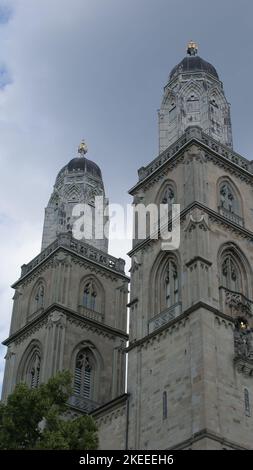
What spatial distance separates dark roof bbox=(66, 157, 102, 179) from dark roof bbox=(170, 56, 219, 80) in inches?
450

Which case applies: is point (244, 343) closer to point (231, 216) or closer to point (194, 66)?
point (231, 216)

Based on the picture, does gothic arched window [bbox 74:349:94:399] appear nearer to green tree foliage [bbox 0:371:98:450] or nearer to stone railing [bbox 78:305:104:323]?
stone railing [bbox 78:305:104:323]

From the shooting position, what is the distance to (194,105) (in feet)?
156

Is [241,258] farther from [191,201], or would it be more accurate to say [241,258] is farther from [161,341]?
[161,341]

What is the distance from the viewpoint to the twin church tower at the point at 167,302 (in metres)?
35.0

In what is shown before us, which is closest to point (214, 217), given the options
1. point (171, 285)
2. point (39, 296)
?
point (171, 285)

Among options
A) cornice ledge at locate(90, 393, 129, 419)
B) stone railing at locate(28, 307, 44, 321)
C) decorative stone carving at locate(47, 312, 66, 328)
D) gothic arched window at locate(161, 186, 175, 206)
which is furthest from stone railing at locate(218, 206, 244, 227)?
stone railing at locate(28, 307, 44, 321)

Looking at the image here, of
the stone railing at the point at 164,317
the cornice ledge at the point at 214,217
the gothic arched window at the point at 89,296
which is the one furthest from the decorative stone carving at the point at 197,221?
the gothic arched window at the point at 89,296

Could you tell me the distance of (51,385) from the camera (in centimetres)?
2839

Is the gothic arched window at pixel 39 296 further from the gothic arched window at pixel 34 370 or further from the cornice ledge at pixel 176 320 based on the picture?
the cornice ledge at pixel 176 320

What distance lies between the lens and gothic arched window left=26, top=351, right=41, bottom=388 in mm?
47719

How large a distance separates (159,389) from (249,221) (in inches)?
443

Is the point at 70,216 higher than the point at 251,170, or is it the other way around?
the point at 70,216
